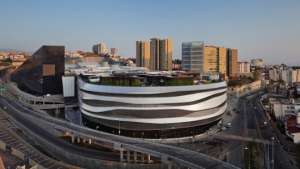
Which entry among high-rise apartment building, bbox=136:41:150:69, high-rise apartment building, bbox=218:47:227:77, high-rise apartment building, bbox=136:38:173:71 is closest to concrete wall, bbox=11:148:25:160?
high-rise apartment building, bbox=136:38:173:71

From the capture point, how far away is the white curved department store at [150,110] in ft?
155

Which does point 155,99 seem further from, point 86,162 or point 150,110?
point 86,162

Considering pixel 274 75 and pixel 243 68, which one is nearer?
pixel 274 75

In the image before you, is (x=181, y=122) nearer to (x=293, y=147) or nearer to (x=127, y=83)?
(x=127, y=83)

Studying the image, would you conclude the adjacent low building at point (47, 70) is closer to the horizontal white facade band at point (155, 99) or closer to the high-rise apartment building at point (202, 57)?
the horizontal white facade band at point (155, 99)

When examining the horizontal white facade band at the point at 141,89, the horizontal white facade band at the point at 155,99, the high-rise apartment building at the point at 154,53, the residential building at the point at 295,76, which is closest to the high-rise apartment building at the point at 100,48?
the high-rise apartment building at the point at 154,53

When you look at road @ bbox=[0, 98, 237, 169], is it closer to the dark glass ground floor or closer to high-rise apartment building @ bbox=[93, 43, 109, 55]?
the dark glass ground floor

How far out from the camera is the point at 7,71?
120m

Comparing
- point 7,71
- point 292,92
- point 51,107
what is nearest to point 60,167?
point 51,107

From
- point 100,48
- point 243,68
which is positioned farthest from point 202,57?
point 100,48

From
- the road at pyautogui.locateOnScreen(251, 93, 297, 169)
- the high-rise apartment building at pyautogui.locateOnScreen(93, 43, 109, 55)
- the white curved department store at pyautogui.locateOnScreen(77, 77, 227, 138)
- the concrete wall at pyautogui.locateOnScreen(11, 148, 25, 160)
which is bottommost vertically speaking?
the road at pyautogui.locateOnScreen(251, 93, 297, 169)

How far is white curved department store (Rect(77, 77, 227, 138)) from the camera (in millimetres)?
47375

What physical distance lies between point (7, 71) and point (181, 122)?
100.0 metres

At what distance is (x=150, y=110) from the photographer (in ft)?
155
